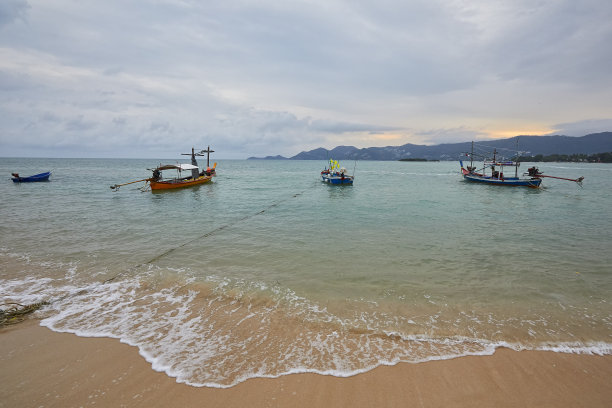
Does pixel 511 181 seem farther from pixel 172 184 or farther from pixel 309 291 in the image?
pixel 172 184

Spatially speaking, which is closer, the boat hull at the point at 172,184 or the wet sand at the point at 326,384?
the wet sand at the point at 326,384

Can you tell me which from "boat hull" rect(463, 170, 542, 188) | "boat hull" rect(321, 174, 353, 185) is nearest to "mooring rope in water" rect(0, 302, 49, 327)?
"boat hull" rect(321, 174, 353, 185)

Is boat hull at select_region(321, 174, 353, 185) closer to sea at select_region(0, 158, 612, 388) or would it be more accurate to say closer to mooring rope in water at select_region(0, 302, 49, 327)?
sea at select_region(0, 158, 612, 388)

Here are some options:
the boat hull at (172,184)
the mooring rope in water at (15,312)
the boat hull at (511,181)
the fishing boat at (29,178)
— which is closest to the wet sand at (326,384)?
the mooring rope in water at (15,312)

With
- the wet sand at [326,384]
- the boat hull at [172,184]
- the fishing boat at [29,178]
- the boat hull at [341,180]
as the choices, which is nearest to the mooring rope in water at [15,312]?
the wet sand at [326,384]

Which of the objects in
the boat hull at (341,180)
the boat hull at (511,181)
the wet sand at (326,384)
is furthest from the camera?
the boat hull at (341,180)

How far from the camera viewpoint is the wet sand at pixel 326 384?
4.20 meters

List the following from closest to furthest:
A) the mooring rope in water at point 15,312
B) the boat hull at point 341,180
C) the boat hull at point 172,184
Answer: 1. the mooring rope in water at point 15,312
2. the boat hull at point 172,184
3. the boat hull at point 341,180

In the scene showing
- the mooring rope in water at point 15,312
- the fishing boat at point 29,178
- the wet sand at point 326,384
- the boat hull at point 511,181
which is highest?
the fishing boat at point 29,178

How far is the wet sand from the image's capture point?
4199 mm

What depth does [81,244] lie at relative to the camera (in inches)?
502

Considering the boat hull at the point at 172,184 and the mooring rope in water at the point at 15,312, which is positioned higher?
the boat hull at the point at 172,184

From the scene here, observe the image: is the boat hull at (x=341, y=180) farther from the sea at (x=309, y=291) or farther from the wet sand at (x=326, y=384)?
the wet sand at (x=326, y=384)

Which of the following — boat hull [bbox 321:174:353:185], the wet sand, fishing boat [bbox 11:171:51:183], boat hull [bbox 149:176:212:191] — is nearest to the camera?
the wet sand
